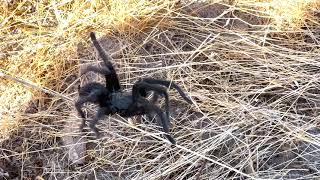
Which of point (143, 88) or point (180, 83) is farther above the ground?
point (143, 88)

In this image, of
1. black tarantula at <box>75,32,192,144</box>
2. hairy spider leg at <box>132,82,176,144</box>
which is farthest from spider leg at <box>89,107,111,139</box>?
hairy spider leg at <box>132,82,176,144</box>

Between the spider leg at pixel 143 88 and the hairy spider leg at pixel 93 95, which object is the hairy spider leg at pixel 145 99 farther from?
the hairy spider leg at pixel 93 95

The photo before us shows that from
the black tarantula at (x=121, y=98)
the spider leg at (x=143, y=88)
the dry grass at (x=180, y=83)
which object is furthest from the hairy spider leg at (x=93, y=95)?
the dry grass at (x=180, y=83)

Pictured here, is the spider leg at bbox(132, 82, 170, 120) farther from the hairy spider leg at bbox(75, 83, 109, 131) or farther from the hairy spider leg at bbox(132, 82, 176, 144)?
the hairy spider leg at bbox(75, 83, 109, 131)

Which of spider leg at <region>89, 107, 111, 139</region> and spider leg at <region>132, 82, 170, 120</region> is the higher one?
spider leg at <region>132, 82, 170, 120</region>

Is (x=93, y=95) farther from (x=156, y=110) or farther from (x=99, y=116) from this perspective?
(x=156, y=110)

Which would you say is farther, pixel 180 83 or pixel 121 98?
pixel 180 83

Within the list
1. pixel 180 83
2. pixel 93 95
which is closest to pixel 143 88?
pixel 93 95

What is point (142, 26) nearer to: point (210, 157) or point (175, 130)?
point (175, 130)

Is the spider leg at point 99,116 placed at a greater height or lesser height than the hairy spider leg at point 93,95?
lesser
